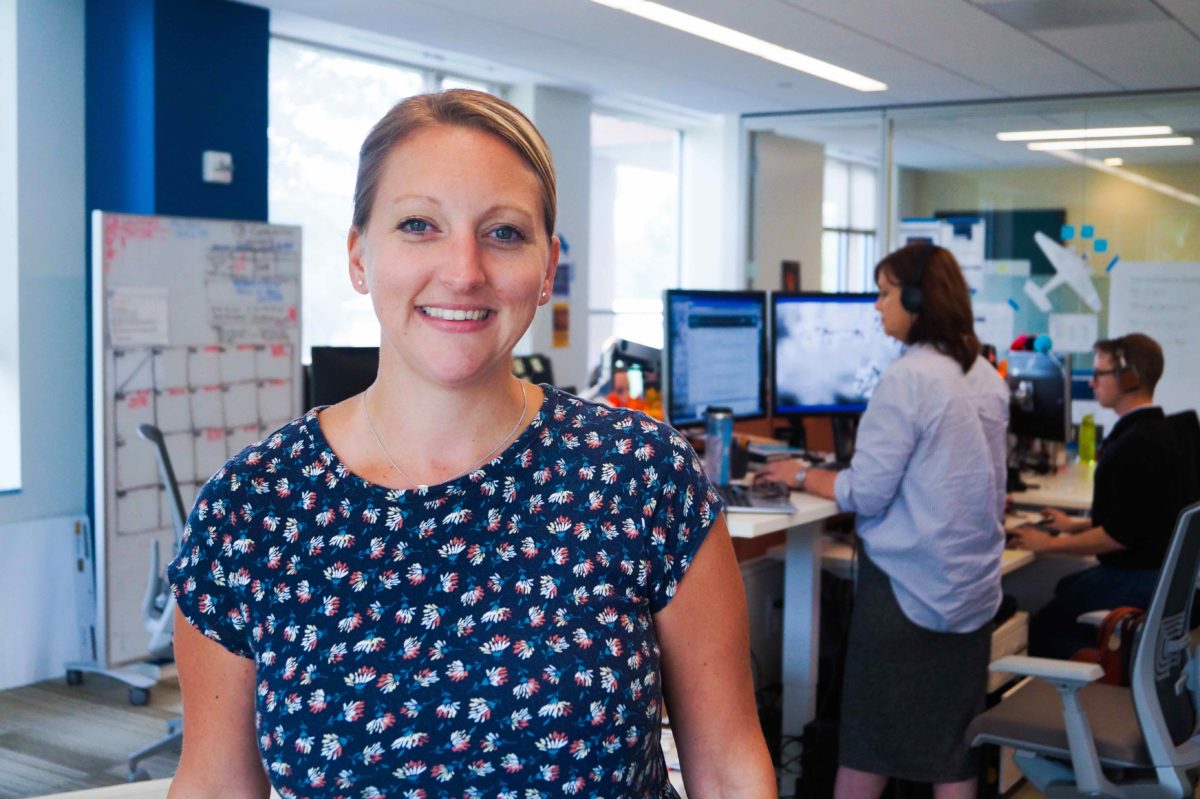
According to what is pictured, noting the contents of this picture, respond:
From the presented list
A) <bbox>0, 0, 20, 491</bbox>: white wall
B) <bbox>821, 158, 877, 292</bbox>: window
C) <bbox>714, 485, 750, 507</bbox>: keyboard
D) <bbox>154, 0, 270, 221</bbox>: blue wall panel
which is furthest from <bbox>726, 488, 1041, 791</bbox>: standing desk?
<bbox>821, 158, 877, 292</bbox>: window

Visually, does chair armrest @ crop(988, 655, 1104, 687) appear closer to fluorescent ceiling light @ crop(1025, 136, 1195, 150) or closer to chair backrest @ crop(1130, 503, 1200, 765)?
chair backrest @ crop(1130, 503, 1200, 765)

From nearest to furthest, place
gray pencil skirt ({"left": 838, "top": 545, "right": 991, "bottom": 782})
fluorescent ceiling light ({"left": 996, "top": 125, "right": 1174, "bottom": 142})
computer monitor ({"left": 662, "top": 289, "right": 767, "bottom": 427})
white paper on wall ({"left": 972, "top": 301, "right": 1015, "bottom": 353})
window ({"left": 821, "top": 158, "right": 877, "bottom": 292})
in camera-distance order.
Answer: gray pencil skirt ({"left": 838, "top": 545, "right": 991, "bottom": 782}) → computer monitor ({"left": 662, "top": 289, "right": 767, "bottom": 427}) → fluorescent ceiling light ({"left": 996, "top": 125, "right": 1174, "bottom": 142}) → white paper on wall ({"left": 972, "top": 301, "right": 1015, "bottom": 353}) → window ({"left": 821, "top": 158, "right": 877, "bottom": 292})

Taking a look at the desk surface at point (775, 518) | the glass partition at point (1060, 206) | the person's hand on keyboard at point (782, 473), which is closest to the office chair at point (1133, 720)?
the desk surface at point (775, 518)

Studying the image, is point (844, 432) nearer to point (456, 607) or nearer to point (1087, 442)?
point (1087, 442)

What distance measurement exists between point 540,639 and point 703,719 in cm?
19

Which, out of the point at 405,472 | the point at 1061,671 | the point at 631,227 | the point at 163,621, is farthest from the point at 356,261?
the point at 631,227

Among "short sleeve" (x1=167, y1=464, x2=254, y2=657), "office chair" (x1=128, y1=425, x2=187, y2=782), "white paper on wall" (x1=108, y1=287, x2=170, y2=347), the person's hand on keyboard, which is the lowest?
"office chair" (x1=128, y1=425, x2=187, y2=782)

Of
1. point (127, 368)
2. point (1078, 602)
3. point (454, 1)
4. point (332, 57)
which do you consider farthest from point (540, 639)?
point (332, 57)

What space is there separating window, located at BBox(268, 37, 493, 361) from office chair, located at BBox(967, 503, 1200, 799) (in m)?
4.26

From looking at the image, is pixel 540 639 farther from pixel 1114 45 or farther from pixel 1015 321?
pixel 1015 321

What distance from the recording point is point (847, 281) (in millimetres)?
10438

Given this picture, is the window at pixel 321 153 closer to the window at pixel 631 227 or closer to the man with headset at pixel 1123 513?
the window at pixel 631 227

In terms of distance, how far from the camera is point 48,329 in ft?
16.4

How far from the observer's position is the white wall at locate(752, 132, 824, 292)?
8.55 meters
